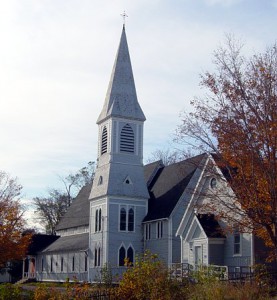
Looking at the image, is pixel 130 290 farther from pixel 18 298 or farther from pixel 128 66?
pixel 128 66

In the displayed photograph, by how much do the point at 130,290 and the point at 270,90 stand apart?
9.09 metres

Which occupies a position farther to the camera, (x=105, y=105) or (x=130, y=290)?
(x=105, y=105)

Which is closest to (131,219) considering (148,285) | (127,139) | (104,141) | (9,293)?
(127,139)

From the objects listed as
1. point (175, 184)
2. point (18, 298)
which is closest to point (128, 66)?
point (175, 184)

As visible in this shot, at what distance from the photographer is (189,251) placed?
3794 centimetres

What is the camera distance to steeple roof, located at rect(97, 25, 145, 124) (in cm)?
4997

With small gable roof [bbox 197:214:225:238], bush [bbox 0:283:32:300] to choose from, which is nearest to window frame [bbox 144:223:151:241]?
small gable roof [bbox 197:214:225:238]

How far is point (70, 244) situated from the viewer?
54844 mm

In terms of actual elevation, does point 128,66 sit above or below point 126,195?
above

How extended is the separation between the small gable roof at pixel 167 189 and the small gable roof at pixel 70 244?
7308mm

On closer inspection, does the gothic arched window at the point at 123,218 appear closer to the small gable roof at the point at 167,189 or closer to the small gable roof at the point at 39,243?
the small gable roof at the point at 167,189

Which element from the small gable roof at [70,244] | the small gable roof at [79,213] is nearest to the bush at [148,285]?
the small gable roof at [70,244]

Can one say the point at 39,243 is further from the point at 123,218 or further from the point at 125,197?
the point at 125,197

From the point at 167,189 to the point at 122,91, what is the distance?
961cm
